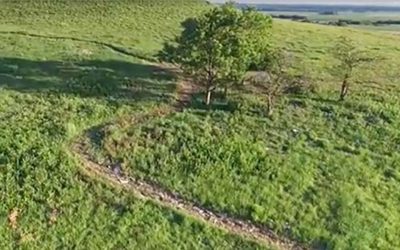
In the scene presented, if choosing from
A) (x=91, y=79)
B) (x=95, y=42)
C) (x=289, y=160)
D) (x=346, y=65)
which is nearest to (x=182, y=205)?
(x=289, y=160)

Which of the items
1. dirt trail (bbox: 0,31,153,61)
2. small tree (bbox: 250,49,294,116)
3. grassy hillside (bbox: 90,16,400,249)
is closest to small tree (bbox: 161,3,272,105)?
small tree (bbox: 250,49,294,116)

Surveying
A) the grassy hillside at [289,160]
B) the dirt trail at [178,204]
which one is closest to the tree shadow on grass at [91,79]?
the grassy hillside at [289,160]

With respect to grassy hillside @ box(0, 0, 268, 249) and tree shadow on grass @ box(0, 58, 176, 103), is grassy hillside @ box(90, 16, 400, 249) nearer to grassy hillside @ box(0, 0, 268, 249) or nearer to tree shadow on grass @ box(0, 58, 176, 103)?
grassy hillside @ box(0, 0, 268, 249)

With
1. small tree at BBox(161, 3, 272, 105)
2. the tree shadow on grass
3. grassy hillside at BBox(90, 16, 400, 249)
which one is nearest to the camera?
grassy hillside at BBox(90, 16, 400, 249)

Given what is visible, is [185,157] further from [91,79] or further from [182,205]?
[91,79]

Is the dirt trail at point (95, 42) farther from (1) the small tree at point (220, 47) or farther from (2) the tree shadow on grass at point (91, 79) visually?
(1) the small tree at point (220, 47)

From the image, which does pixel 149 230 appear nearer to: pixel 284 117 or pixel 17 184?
pixel 17 184
